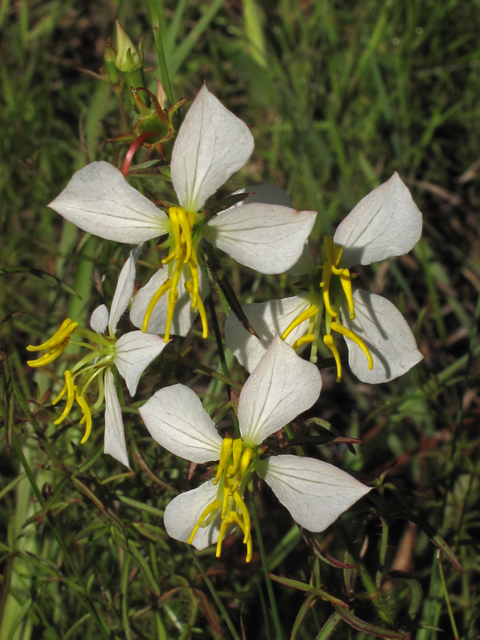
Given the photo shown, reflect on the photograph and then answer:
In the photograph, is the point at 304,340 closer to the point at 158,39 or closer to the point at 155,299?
the point at 155,299

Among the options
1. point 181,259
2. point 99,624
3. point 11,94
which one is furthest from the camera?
point 11,94

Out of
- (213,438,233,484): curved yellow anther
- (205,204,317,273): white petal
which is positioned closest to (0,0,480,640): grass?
(205,204,317,273): white petal

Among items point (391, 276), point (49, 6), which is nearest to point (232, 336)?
point (391, 276)

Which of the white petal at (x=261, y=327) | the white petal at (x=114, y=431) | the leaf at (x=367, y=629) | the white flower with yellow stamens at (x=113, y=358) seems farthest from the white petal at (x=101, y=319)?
the leaf at (x=367, y=629)

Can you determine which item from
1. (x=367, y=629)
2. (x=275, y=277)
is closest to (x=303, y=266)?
(x=367, y=629)

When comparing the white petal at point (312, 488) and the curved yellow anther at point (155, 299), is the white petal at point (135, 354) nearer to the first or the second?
the curved yellow anther at point (155, 299)

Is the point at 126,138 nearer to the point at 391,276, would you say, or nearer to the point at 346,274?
the point at 346,274

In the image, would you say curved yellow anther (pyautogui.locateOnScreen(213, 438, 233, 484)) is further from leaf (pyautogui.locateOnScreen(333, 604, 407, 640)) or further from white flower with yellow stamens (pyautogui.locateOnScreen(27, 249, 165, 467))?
leaf (pyautogui.locateOnScreen(333, 604, 407, 640))
